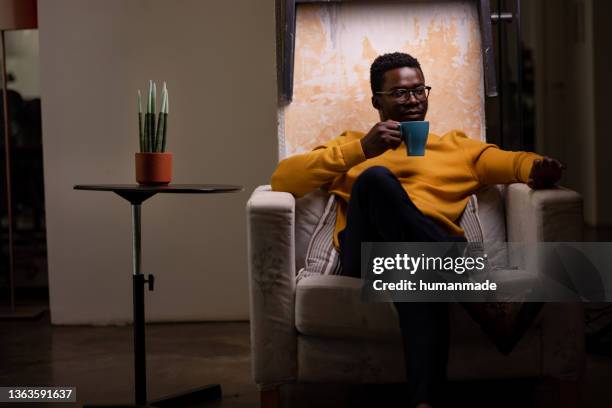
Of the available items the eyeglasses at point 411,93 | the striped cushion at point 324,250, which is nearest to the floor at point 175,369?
the striped cushion at point 324,250

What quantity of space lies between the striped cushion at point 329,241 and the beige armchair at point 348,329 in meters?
0.15

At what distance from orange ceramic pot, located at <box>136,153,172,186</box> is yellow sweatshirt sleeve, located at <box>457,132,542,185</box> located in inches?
33.2

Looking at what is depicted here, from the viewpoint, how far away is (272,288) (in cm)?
194

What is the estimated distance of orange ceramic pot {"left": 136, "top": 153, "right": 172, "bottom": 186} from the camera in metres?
1.98

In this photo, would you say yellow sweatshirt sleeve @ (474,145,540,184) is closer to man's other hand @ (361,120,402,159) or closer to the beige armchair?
the beige armchair

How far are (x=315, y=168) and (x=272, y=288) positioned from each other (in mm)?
367

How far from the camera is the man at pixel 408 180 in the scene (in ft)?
5.75

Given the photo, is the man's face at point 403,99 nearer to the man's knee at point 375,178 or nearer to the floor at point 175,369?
the man's knee at point 375,178

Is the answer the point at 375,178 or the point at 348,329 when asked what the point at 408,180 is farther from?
the point at 348,329

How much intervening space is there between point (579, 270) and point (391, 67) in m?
0.78

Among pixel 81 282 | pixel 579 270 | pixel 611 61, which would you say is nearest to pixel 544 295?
pixel 579 270

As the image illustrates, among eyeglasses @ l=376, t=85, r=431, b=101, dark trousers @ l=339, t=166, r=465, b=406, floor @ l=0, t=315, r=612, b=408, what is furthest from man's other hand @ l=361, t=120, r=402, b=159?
floor @ l=0, t=315, r=612, b=408

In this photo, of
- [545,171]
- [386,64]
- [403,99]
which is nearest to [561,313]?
[545,171]

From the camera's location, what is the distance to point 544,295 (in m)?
1.87
